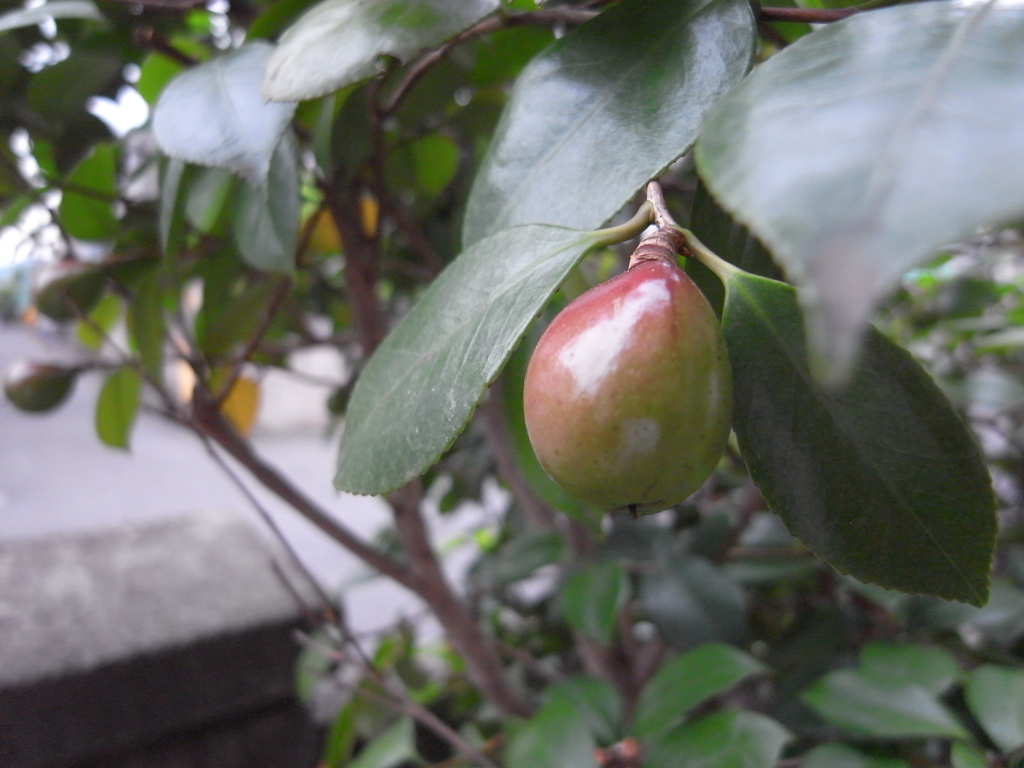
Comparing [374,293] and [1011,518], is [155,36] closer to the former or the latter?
[374,293]

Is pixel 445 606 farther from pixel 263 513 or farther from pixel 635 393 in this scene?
pixel 635 393

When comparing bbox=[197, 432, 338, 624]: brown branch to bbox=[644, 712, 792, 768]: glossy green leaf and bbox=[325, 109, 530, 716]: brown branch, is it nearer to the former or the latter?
bbox=[325, 109, 530, 716]: brown branch

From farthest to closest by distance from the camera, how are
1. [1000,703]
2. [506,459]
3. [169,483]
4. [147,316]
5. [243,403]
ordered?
[169,483], [243,403], [506,459], [147,316], [1000,703]

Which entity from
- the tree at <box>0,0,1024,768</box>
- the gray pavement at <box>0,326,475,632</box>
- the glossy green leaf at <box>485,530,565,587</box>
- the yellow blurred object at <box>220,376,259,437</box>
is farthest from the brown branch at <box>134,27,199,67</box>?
the gray pavement at <box>0,326,475,632</box>

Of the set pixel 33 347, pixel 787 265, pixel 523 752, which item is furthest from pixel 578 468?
pixel 33 347

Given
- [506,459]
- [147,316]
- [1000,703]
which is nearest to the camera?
[1000,703]

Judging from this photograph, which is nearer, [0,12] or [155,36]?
[155,36]

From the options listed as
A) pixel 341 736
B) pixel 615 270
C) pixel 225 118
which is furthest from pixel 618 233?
pixel 341 736
